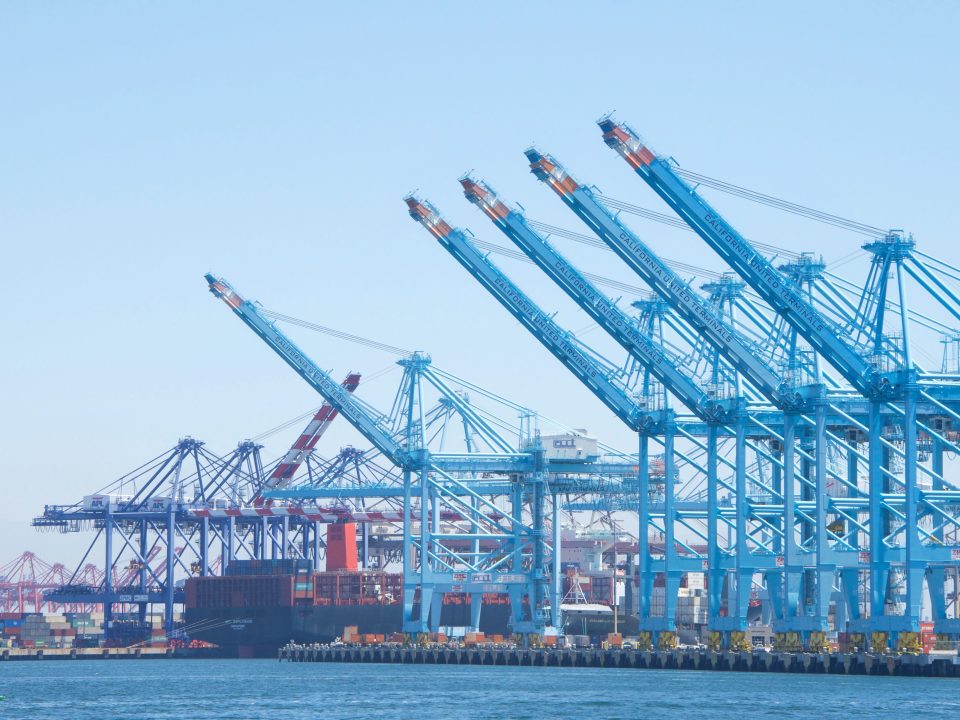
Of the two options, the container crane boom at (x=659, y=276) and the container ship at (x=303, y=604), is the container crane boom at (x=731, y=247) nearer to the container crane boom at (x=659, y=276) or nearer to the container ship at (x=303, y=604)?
the container crane boom at (x=659, y=276)

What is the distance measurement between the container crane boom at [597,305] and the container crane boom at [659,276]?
4377 mm

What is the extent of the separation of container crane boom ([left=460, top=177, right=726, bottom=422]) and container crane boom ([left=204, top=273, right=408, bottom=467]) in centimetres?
2035

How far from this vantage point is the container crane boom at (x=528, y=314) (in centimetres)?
8981

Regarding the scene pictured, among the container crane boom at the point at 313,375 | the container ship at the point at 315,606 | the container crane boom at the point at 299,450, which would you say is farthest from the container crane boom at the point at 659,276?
the container crane boom at the point at 299,450

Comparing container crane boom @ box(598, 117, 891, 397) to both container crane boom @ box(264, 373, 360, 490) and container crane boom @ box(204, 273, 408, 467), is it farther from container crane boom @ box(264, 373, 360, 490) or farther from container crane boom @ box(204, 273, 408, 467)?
container crane boom @ box(264, 373, 360, 490)

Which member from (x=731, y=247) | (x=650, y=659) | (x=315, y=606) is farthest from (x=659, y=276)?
(x=315, y=606)

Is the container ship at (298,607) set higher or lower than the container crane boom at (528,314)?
lower

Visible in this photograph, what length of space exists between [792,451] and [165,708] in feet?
87.5

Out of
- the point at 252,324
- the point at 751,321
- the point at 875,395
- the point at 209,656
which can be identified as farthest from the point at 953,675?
the point at 209,656

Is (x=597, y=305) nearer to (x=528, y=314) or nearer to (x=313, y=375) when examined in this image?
(x=528, y=314)

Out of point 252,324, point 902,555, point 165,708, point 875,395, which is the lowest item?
point 165,708

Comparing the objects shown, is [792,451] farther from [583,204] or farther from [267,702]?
[267,702]

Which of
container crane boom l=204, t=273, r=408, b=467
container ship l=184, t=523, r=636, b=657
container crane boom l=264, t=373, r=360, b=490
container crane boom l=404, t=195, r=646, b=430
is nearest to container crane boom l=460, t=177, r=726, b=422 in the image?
container crane boom l=404, t=195, r=646, b=430

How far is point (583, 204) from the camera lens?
80625 millimetres
